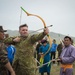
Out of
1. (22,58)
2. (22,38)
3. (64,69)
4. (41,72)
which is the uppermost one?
(22,38)

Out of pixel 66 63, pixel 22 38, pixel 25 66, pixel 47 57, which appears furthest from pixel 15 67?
pixel 47 57

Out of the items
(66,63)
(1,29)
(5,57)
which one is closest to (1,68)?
(5,57)

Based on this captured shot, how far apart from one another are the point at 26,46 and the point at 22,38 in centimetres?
25

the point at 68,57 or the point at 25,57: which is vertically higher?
the point at 25,57

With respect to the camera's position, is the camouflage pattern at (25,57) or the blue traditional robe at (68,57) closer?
the camouflage pattern at (25,57)

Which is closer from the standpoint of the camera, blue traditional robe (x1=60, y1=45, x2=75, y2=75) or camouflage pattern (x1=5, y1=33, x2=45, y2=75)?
camouflage pattern (x1=5, y1=33, x2=45, y2=75)

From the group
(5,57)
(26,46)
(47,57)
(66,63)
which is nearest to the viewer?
(5,57)

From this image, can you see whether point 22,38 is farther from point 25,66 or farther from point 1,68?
point 1,68

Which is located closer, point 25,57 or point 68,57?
point 25,57

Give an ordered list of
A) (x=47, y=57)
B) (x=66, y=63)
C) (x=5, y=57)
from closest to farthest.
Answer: (x=5, y=57)
(x=66, y=63)
(x=47, y=57)

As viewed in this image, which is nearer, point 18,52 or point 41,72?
point 18,52

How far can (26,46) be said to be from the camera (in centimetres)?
720

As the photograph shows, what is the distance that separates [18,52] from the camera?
286 inches

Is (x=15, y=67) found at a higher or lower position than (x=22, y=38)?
lower
